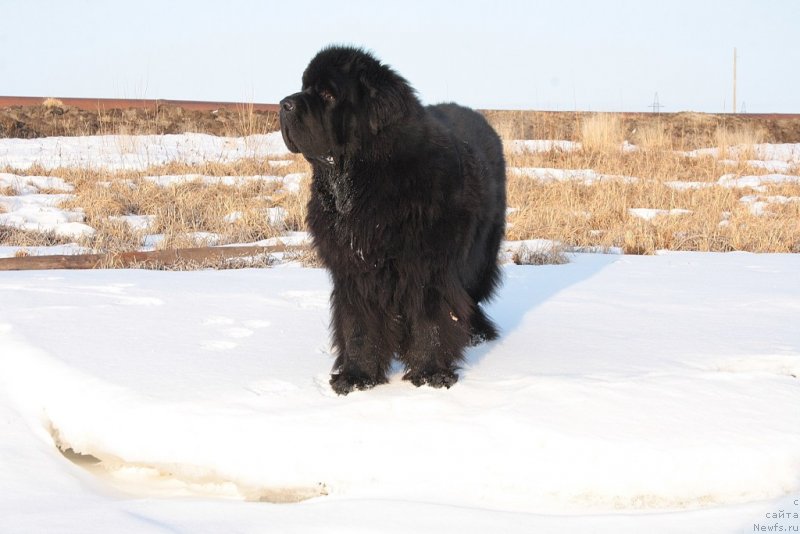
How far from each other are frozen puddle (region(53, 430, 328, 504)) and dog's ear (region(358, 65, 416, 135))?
144cm

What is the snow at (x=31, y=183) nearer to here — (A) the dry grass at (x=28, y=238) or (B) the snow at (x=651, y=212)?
(A) the dry grass at (x=28, y=238)

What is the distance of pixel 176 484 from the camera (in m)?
3.07

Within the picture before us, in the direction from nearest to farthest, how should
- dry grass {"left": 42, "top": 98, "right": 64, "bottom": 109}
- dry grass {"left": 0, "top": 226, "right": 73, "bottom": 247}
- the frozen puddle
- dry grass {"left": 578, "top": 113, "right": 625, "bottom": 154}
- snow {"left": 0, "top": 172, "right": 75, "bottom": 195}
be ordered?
the frozen puddle < dry grass {"left": 0, "top": 226, "right": 73, "bottom": 247} < snow {"left": 0, "top": 172, "right": 75, "bottom": 195} < dry grass {"left": 578, "top": 113, "right": 625, "bottom": 154} < dry grass {"left": 42, "top": 98, "right": 64, "bottom": 109}

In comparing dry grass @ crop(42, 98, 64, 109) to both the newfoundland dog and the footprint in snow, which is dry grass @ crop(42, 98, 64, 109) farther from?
the newfoundland dog

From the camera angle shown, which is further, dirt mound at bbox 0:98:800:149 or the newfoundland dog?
dirt mound at bbox 0:98:800:149

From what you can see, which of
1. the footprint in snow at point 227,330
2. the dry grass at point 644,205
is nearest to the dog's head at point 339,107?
the footprint in snow at point 227,330

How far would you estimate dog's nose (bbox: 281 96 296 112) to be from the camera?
3324 millimetres

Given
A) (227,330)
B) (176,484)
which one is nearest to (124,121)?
(227,330)

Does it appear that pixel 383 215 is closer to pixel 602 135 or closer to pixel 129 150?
pixel 129 150

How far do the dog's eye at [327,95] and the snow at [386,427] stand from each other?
120cm

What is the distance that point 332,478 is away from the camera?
2.93 metres

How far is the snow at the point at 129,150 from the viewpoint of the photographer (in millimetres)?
11445

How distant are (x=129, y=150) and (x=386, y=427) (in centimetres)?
1023

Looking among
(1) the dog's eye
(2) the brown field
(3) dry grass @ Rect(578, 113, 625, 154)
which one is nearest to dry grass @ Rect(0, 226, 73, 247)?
(2) the brown field
